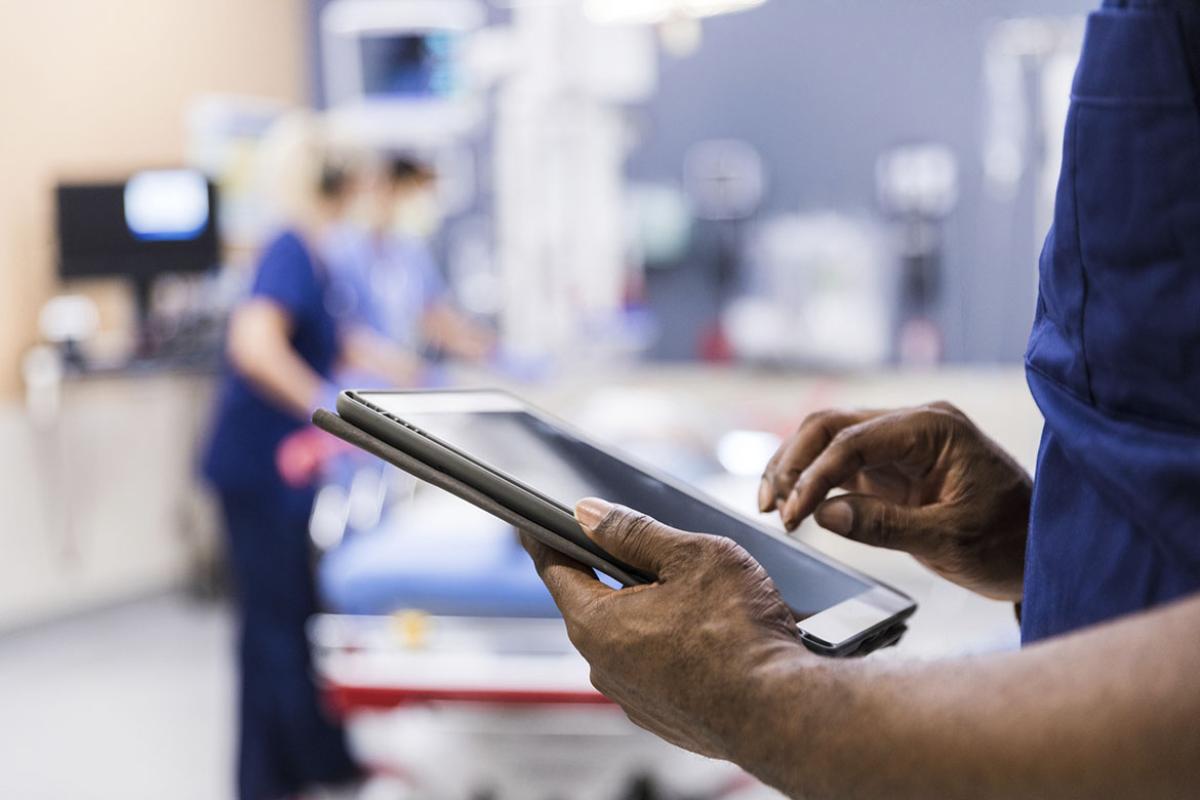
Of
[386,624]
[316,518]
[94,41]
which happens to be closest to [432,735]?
[316,518]

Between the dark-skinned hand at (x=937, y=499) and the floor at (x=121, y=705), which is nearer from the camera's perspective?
the dark-skinned hand at (x=937, y=499)

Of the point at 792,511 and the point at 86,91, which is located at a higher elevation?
the point at 86,91

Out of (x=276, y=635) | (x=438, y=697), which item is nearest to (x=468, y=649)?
(x=438, y=697)

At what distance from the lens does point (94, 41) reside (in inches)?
213

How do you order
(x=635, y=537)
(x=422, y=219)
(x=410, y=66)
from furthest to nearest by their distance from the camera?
(x=422, y=219), (x=410, y=66), (x=635, y=537)

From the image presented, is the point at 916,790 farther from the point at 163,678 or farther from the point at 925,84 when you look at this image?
the point at 925,84

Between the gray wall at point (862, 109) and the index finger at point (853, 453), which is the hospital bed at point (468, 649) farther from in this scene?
the gray wall at point (862, 109)

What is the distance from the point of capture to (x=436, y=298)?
15.9 feet

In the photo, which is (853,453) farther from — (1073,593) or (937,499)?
(1073,593)

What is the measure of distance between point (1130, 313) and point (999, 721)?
8.3 inches

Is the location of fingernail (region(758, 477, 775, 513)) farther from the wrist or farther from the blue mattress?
the blue mattress

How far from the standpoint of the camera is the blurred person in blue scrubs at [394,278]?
3.88 metres

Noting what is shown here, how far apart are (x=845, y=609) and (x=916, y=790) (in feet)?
0.80

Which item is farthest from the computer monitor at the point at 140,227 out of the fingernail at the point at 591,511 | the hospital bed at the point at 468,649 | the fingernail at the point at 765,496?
the fingernail at the point at 591,511
